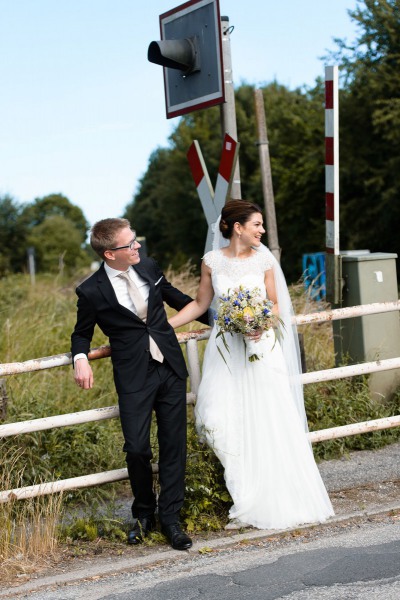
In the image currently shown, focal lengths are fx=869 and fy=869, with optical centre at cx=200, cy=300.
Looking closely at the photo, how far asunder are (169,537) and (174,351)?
40.7 inches

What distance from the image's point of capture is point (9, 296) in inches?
494

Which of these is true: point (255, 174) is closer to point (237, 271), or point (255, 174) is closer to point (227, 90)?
point (227, 90)

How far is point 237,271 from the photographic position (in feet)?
17.1

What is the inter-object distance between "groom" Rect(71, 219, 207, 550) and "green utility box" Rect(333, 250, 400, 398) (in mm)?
2345

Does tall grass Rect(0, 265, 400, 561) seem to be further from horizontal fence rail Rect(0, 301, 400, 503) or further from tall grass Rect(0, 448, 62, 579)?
horizontal fence rail Rect(0, 301, 400, 503)

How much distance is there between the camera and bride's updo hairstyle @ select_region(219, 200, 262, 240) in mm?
5211

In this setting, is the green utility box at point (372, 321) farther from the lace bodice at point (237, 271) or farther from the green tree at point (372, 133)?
the green tree at point (372, 133)

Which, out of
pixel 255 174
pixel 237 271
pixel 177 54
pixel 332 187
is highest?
pixel 255 174

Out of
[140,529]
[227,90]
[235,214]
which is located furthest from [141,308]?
[227,90]

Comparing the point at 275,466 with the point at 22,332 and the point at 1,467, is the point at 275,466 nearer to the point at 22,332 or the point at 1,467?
the point at 1,467

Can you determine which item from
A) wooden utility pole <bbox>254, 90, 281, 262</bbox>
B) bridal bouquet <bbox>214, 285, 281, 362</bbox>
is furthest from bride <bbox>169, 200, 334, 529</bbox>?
wooden utility pole <bbox>254, 90, 281, 262</bbox>

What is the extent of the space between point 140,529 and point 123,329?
3.76 ft

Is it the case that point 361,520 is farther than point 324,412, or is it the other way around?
point 324,412

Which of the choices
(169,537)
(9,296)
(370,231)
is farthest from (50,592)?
(370,231)
